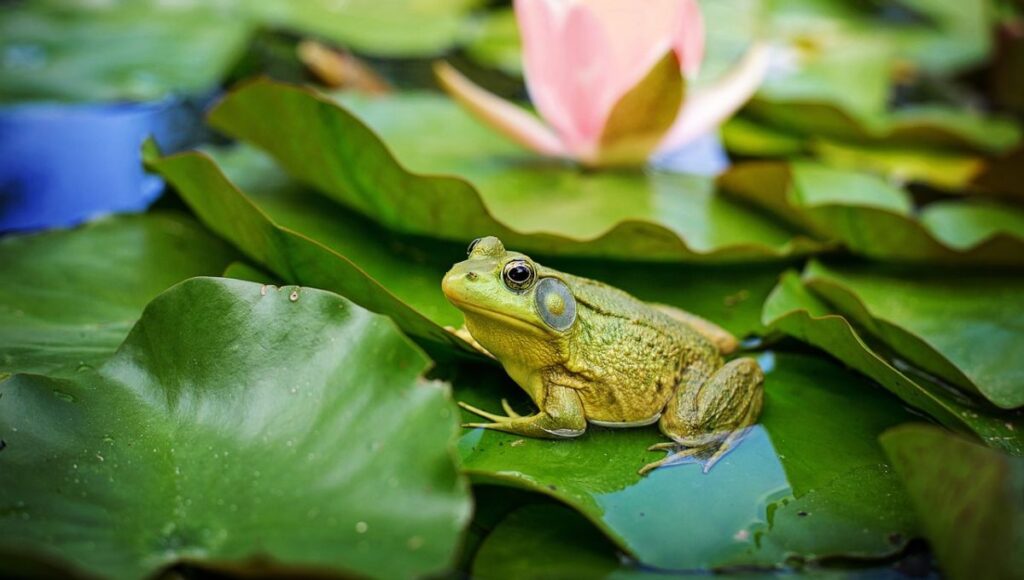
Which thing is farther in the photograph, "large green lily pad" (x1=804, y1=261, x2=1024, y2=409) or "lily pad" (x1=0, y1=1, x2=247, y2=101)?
"lily pad" (x1=0, y1=1, x2=247, y2=101)

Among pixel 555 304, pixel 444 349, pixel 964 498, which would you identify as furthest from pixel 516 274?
pixel 964 498

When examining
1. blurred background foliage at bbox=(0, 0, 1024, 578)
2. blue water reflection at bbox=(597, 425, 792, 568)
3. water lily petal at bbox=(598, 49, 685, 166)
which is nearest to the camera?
blurred background foliage at bbox=(0, 0, 1024, 578)

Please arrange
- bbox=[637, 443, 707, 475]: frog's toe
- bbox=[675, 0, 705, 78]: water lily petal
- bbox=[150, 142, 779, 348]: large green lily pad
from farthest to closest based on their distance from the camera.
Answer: bbox=[675, 0, 705, 78]: water lily petal, bbox=[150, 142, 779, 348]: large green lily pad, bbox=[637, 443, 707, 475]: frog's toe

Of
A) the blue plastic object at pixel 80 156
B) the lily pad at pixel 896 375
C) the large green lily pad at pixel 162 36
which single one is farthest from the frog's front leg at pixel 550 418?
the large green lily pad at pixel 162 36

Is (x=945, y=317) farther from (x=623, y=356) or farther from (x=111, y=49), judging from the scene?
(x=111, y=49)

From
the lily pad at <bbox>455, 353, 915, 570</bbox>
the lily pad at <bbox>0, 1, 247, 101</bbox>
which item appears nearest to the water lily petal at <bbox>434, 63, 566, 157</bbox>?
the lily pad at <bbox>455, 353, 915, 570</bbox>

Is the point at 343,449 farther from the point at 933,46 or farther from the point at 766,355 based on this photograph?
the point at 933,46

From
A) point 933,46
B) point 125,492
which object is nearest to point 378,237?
point 125,492

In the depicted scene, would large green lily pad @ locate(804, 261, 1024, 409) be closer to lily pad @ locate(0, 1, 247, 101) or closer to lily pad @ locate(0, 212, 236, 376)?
lily pad @ locate(0, 212, 236, 376)

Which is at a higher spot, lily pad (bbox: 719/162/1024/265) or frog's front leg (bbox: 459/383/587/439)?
lily pad (bbox: 719/162/1024/265)
